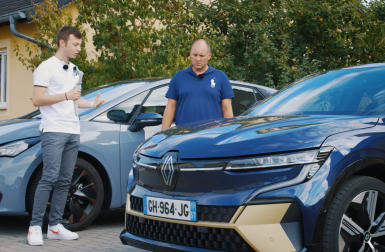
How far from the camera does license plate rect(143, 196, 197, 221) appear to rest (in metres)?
3.02

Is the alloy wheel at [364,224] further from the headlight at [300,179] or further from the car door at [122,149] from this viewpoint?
the car door at [122,149]

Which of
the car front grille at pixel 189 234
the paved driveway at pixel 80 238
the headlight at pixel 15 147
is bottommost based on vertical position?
the paved driveway at pixel 80 238

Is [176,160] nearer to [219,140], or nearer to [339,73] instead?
[219,140]

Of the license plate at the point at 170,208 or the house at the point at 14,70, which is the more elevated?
the house at the point at 14,70

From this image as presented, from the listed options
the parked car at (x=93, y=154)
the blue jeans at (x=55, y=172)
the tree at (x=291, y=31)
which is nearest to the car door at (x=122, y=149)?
the parked car at (x=93, y=154)

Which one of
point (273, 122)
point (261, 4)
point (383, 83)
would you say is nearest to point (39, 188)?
point (273, 122)

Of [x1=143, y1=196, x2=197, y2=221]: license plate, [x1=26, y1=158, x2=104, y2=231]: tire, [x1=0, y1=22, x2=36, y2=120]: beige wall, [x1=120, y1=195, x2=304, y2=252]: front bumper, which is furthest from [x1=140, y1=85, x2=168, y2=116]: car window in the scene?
[x1=0, y1=22, x2=36, y2=120]: beige wall

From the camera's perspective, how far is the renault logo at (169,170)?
3.14 m

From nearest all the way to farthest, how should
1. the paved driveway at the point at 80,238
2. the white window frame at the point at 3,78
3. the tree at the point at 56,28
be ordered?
the paved driveway at the point at 80,238, the tree at the point at 56,28, the white window frame at the point at 3,78

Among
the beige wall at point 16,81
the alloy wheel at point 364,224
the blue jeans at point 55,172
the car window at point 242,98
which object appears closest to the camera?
the alloy wheel at point 364,224

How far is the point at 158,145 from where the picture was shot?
3453mm

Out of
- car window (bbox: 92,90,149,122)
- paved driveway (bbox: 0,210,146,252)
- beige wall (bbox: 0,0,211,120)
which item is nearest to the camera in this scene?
paved driveway (bbox: 0,210,146,252)

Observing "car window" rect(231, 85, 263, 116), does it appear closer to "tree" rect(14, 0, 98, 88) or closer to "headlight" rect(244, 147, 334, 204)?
"headlight" rect(244, 147, 334, 204)

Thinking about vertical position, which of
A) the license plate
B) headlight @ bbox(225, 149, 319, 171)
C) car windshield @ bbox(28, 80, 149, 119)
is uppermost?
car windshield @ bbox(28, 80, 149, 119)
